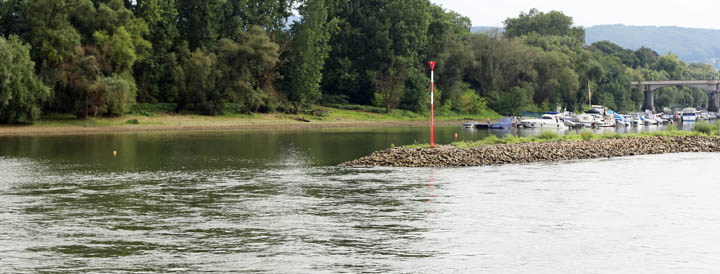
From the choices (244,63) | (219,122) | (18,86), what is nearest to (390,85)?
(244,63)

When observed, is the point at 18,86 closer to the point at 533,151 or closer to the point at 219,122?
the point at 219,122

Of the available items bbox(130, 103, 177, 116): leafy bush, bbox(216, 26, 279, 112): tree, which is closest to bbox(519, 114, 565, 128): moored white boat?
bbox(216, 26, 279, 112): tree

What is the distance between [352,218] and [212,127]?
70725mm

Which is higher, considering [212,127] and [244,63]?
[244,63]

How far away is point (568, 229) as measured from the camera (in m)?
23.8

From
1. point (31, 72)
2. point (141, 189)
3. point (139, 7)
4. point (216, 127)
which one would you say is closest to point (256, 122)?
point (216, 127)

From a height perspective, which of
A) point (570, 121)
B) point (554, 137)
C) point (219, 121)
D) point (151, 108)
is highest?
point (151, 108)

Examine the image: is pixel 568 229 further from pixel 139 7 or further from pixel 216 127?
pixel 139 7

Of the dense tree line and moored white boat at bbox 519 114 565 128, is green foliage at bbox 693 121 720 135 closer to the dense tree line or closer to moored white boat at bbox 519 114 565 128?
moored white boat at bbox 519 114 565 128

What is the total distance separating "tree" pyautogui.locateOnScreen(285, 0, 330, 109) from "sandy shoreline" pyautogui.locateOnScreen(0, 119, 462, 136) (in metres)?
7.28

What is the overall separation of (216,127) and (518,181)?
62.6 m

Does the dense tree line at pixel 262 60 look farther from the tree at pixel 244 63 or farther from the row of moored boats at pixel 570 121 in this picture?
the row of moored boats at pixel 570 121

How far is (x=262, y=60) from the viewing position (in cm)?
10644

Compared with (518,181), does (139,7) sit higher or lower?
higher
